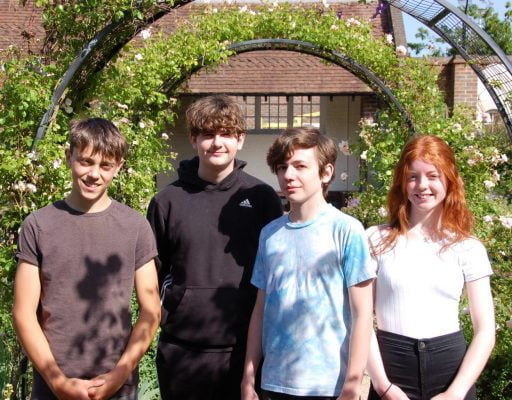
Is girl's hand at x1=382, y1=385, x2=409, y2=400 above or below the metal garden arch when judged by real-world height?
below

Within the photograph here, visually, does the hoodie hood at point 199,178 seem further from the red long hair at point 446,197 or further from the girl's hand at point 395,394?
the girl's hand at point 395,394

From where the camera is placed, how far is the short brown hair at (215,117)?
2697 millimetres

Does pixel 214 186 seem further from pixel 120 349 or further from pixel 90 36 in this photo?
pixel 90 36

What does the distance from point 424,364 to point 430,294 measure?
24 centimetres

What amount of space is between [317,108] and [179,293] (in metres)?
13.9

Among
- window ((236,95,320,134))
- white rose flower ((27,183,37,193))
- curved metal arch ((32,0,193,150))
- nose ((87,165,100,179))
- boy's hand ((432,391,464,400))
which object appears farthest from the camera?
window ((236,95,320,134))

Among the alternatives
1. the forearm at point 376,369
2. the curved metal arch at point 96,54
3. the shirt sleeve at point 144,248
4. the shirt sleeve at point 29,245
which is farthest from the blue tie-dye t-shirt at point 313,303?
the curved metal arch at point 96,54

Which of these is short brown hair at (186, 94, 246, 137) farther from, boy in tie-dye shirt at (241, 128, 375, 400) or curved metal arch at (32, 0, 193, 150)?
curved metal arch at (32, 0, 193, 150)

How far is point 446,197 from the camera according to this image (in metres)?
2.63

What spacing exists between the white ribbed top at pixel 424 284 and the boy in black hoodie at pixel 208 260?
0.51 meters

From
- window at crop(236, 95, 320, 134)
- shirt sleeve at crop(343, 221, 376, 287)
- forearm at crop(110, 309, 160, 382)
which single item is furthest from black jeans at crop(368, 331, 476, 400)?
window at crop(236, 95, 320, 134)

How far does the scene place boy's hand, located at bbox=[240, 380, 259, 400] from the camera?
250cm

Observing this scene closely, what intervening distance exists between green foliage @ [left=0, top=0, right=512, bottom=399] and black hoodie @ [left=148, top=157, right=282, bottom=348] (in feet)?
5.06

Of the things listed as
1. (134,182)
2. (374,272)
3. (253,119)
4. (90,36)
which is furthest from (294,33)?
(253,119)
